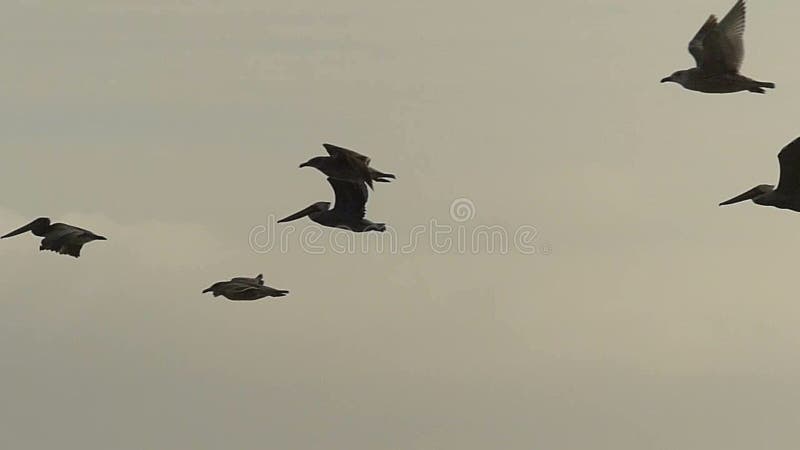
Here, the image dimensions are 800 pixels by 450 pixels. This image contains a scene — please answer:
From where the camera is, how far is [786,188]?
99.0 ft

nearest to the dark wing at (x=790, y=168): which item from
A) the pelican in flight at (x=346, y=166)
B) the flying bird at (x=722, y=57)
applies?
the flying bird at (x=722, y=57)

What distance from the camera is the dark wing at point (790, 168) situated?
2914cm

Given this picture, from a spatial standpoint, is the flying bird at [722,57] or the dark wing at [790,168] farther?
the flying bird at [722,57]

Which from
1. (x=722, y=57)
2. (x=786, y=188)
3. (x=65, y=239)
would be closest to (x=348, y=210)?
(x=65, y=239)

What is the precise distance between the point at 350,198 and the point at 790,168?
22.8ft

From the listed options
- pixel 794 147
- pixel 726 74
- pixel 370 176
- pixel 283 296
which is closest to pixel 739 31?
pixel 726 74

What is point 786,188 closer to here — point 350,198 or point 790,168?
point 790,168

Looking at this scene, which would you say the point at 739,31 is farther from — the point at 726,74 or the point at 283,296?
the point at 283,296

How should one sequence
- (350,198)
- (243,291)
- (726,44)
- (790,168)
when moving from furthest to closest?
(350,198)
(243,291)
(726,44)
(790,168)

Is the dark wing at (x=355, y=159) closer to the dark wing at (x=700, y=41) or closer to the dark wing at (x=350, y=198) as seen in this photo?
the dark wing at (x=350, y=198)

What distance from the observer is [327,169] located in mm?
31812

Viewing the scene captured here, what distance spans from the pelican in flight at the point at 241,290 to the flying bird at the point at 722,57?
672cm

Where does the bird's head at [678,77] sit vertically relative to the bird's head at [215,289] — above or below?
above

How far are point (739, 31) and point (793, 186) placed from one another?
234cm
